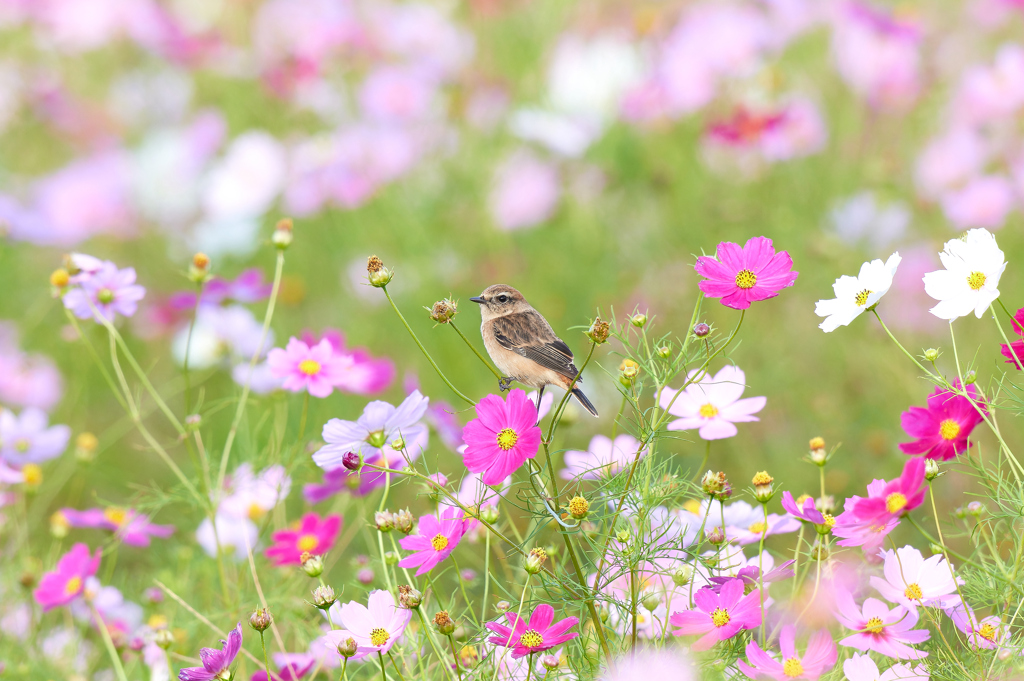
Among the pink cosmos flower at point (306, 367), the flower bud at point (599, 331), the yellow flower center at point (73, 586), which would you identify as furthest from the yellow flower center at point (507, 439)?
the yellow flower center at point (73, 586)

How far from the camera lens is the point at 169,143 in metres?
3.20

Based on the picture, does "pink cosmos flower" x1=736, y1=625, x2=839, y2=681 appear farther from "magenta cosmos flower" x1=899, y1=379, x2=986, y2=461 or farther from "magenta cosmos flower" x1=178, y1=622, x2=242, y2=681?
"magenta cosmos flower" x1=178, y1=622, x2=242, y2=681

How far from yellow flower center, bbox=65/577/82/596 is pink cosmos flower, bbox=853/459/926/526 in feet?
3.13

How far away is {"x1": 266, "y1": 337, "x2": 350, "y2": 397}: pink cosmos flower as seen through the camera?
3.42ft

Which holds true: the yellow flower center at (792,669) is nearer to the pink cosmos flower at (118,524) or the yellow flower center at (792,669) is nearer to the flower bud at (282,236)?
the flower bud at (282,236)

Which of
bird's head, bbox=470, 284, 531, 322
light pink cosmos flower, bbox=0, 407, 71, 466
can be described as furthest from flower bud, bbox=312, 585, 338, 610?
light pink cosmos flower, bbox=0, 407, 71, 466

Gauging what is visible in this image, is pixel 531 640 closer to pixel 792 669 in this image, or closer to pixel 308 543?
pixel 792 669

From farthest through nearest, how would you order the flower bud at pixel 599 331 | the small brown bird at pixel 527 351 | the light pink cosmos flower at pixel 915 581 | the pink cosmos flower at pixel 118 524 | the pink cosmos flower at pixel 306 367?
1. the pink cosmos flower at pixel 118 524
2. the pink cosmos flower at pixel 306 367
3. the small brown bird at pixel 527 351
4. the light pink cosmos flower at pixel 915 581
5. the flower bud at pixel 599 331

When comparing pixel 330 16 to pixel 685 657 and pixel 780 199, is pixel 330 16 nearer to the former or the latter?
pixel 780 199

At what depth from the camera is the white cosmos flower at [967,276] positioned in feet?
2.59

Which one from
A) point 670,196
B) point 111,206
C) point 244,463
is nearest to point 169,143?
point 111,206

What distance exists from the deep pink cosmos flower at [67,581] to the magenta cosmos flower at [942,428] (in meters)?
1.00

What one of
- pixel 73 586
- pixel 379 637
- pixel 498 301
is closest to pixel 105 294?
pixel 73 586

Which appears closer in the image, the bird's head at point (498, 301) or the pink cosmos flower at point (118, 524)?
the bird's head at point (498, 301)
